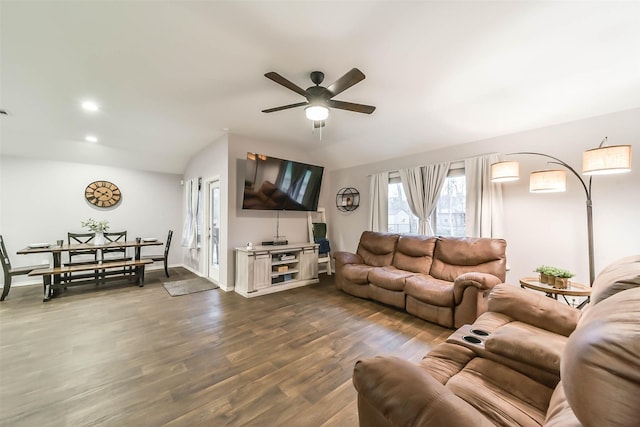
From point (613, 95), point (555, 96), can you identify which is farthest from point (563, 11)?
point (613, 95)

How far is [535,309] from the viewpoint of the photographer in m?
1.66

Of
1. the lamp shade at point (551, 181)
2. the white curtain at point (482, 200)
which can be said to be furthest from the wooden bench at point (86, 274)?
the lamp shade at point (551, 181)

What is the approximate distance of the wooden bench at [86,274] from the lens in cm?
359

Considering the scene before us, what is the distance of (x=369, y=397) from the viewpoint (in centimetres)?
90

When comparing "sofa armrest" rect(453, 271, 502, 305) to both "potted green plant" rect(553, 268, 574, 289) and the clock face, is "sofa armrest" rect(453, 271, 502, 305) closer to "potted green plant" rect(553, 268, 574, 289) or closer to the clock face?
"potted green plant" rect(553, 268, 574, 289)

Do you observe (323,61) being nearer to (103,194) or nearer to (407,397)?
(407,397)

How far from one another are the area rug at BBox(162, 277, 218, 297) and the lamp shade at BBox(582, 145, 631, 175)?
515 cm

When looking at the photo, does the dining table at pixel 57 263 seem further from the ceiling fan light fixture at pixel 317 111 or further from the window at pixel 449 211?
the window at pixel 449 211

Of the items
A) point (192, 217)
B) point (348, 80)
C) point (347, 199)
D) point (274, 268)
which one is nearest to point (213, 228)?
point (192, 217)

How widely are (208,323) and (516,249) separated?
419cm

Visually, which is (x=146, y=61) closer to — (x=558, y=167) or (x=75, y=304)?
(x=75, y=304)

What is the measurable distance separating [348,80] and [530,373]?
230cm

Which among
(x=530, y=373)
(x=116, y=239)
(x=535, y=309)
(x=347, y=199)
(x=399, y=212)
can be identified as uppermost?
(x=347, y=199)

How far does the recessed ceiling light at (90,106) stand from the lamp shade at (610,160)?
5.61 m
